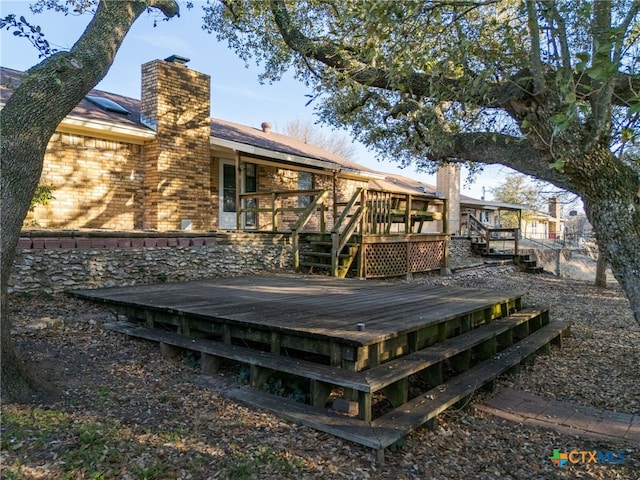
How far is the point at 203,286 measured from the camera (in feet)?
22.0

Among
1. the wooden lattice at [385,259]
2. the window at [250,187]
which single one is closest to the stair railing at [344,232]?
the wooden lattice at [385,259]

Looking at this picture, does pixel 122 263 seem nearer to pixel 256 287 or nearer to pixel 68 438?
A: pixel 256 287

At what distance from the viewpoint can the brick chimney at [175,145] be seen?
32.6ft

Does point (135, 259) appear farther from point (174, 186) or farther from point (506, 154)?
point (506, 154)

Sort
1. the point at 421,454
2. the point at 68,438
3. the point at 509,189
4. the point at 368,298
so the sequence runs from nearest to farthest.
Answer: the point at 68,438 → the point at 421,454 → the point at 368,298 → the point at 509,189

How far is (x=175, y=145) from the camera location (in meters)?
10.2

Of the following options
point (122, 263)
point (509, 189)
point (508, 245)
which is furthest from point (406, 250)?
point (509, 189)

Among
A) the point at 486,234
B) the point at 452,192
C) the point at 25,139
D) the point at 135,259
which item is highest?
the point at 452,192

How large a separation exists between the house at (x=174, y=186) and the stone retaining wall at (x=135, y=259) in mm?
932

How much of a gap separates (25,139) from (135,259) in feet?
13.8

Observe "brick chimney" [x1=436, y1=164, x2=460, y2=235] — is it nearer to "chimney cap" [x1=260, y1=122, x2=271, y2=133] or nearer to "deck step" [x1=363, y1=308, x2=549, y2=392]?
"chimney cap" [x1=260, y1=122, x2=271, y2=133]

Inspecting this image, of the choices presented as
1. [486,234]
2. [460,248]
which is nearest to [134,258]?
[460,248]

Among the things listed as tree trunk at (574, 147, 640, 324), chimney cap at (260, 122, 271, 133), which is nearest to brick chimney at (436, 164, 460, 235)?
chimney cap at (260, 122, 271, 133)

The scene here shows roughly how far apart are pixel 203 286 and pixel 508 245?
89.2 ft
